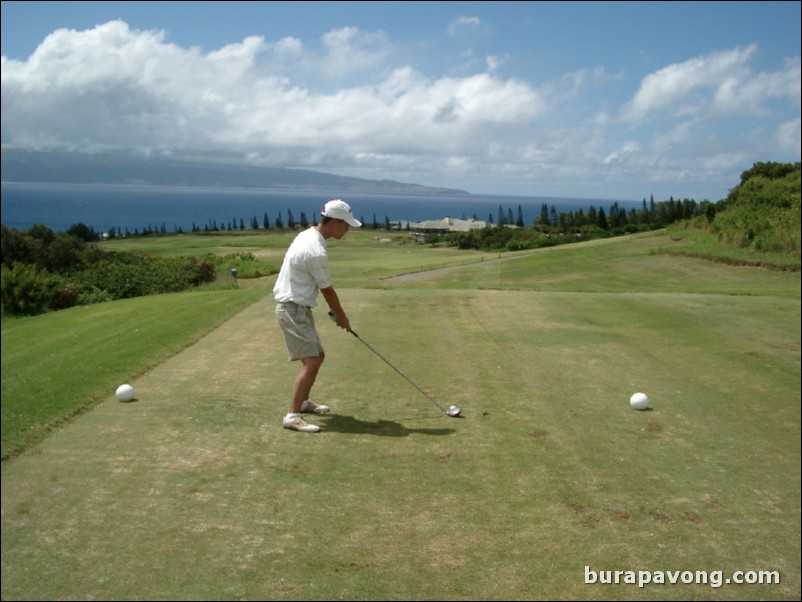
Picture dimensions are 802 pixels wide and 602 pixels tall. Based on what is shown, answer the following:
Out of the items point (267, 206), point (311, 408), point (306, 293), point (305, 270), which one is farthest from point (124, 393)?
point (267, 206)

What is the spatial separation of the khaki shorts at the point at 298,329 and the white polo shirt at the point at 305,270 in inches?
3.8

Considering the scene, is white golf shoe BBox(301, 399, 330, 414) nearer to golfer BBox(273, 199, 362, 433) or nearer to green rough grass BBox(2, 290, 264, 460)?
golfer BBox(273, 199, 362, 433)

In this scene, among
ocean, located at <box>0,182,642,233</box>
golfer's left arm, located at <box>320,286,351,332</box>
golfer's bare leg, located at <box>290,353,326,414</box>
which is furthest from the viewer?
ocean, located at <box>0,182,642,233</box>

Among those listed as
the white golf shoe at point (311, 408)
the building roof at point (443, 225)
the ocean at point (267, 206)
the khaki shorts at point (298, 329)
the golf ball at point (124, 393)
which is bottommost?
the white golf shoe at point (311, 408)

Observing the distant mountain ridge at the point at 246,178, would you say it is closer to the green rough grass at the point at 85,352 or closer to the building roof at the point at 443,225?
the building roof at the point at 443,225

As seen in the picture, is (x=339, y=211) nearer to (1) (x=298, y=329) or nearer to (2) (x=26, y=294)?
(1) (x=298, y=329)

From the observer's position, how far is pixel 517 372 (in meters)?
9.12

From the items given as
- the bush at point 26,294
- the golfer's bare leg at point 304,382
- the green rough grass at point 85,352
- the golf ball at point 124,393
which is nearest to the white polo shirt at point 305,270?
the golfer's bare leg at point 304,382

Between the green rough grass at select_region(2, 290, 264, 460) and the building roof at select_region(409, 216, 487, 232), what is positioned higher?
the building roof at select_region(409, 216, 487, 232)

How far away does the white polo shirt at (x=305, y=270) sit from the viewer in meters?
6.66

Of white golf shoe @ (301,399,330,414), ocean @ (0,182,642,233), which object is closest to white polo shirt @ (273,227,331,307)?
ocean @ (0,182,642,233)

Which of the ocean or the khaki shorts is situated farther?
the ocean

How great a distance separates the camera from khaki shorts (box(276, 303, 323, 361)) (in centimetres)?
702

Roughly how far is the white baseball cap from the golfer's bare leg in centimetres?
148
